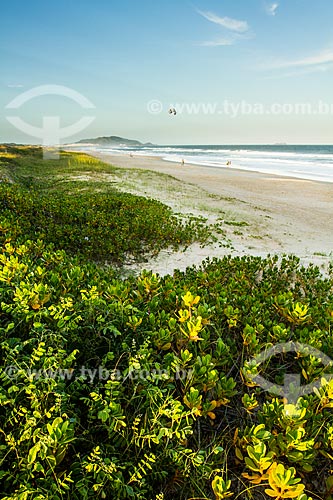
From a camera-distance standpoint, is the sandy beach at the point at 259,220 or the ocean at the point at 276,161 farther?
the ocean at the point at 276,161

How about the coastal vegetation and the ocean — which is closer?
the coastal vegetation

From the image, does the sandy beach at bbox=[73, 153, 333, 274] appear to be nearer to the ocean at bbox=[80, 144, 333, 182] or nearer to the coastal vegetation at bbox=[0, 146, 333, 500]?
the coastal vegetation at bbox=[0, 146, 333, 500]

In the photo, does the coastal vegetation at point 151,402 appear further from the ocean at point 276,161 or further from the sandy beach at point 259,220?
the ocean at point 276,161

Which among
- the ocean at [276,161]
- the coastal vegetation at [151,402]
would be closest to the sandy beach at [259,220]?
the coastal vegetation at [151,402]

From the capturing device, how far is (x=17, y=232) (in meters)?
5.32

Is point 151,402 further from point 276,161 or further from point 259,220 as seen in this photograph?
point 276,161

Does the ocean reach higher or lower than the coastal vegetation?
higher

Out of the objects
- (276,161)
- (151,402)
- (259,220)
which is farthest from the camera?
(276,161)

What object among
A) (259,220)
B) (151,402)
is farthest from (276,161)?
(151,402)

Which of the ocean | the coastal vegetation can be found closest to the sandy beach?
the coastal vegetation

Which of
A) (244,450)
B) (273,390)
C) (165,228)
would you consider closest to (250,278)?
(273,390)

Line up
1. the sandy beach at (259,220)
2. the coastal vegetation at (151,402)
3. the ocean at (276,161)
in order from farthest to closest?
the ocean at (276,161), the sandy beach at (259,220), the coastal vegetation at (151,402)

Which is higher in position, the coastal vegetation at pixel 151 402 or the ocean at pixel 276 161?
the ocean at pixel 276 161

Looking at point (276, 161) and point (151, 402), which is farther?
point (276, 161)
